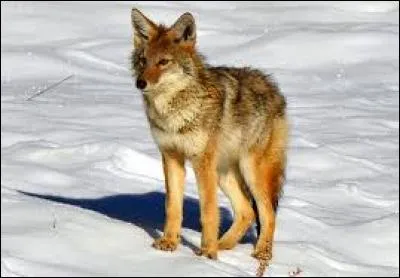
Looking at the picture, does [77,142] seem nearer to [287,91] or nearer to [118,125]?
[118,125]

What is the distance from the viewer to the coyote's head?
6.83 meters

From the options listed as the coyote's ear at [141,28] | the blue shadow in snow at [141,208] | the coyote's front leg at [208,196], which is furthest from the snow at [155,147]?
the coyote's ear at [141,28]

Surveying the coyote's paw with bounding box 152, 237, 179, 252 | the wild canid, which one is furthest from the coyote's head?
the coyote's paw with bounding box 152, 237, 179, 252

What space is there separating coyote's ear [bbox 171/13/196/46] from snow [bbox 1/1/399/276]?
4.31 ft

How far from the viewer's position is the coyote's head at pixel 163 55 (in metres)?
6.83

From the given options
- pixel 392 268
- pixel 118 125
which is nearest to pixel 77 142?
pixel 118 125

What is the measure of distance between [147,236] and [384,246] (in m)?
2.06

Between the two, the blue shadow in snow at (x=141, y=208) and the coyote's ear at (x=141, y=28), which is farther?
the blue shadow in snow at (x=141, y=208)

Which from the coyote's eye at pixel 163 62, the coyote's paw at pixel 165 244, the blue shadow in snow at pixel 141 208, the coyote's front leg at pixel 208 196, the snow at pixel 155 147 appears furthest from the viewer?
the blue shadow in snow at pixel 141 208

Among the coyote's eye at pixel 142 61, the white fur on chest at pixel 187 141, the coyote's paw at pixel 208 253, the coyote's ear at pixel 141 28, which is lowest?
the coyote's paw at pixel 208 253

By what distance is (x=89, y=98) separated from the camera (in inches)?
500

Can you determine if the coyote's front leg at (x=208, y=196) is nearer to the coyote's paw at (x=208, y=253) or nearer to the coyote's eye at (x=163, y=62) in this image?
the coyote's paw at (x=208, y=253)

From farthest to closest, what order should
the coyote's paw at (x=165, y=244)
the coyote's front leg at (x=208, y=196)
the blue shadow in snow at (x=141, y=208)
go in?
the blue shadow in snow at (x=141, y=208), the coyote's front leg at (x=208, y=196), the coyote's paw at (x=165, y=244)

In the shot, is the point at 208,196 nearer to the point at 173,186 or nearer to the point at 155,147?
the point at 173,186
